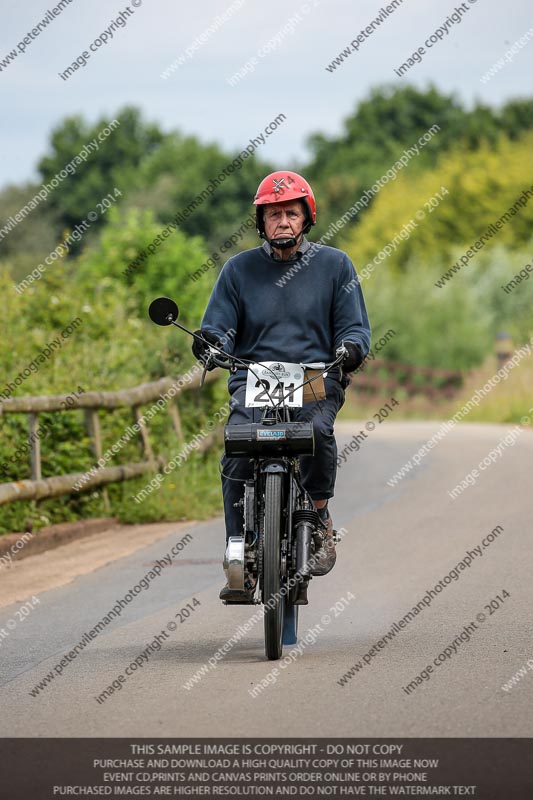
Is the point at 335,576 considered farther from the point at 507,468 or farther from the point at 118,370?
the point at 507,468

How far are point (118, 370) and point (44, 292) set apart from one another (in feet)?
11.7

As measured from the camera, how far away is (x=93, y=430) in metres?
12.2

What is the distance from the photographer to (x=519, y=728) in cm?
486

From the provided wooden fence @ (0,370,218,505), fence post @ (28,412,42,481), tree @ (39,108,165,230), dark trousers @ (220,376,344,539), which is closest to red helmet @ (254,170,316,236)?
dark trousers @ (220,376,344,539)

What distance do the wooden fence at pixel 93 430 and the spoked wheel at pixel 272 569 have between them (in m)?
4.35

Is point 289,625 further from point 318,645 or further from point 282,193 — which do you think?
point 282,193

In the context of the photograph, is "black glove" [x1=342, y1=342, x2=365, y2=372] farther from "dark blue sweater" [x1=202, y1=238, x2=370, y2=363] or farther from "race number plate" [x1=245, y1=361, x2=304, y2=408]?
"race number plate" [x1=245, y1=361, x2=304, y2=408]

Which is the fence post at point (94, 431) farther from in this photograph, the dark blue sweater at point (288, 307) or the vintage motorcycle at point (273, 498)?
the vintage motorcycle at point (273, 498)

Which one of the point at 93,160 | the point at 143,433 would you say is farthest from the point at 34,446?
the point at 93,160

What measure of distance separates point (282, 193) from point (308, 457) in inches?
50.2

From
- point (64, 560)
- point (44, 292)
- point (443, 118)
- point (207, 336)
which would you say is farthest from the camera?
point (443, 118)

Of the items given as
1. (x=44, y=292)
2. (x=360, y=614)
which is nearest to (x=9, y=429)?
(x=360, y=614)
